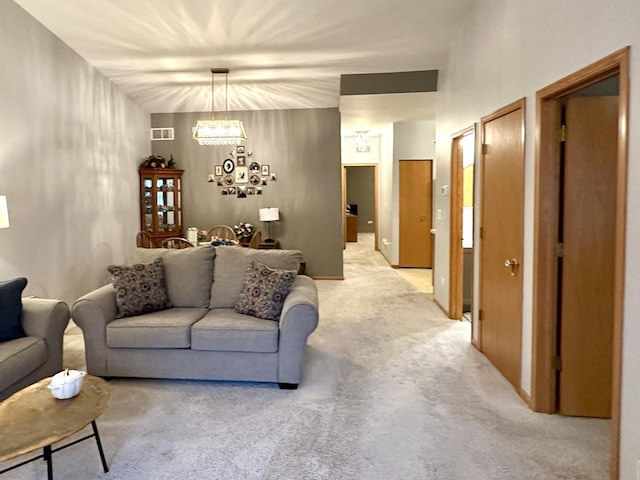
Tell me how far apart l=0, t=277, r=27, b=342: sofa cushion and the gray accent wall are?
14.5 feet

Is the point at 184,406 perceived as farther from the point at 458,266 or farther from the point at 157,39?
the point at 157,39

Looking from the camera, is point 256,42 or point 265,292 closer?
point 265,292

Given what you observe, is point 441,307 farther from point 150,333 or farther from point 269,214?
point 150,333

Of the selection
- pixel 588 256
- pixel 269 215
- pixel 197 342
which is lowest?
pixel 197 342

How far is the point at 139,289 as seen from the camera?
3.53 meters

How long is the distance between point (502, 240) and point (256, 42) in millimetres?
3130

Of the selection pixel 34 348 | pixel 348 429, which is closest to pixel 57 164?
pixel 34 348

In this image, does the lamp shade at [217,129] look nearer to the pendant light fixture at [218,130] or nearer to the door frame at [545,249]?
the pendant light fixture at [218,130]

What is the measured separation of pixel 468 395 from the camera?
10.3 ft

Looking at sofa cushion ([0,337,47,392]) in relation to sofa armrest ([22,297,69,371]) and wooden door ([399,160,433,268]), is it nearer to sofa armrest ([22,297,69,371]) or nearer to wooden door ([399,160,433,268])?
sofa armrest ([22,297,69,371])

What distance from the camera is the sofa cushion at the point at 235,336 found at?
3213 millimetres

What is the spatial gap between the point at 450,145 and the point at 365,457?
3656 mm

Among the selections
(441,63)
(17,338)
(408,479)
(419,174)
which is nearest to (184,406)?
(17,338)

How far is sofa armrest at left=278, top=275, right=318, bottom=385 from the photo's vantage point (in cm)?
318
